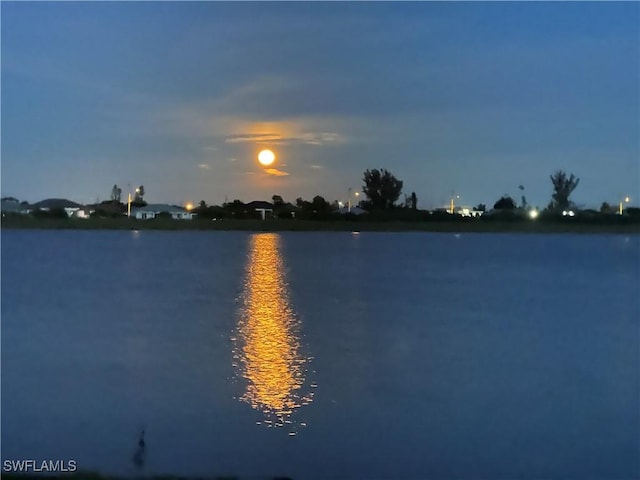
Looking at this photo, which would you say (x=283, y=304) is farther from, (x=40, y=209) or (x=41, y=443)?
(x=40, y=209)

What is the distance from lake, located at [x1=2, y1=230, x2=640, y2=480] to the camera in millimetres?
8812

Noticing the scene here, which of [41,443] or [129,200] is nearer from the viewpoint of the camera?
[41,443]

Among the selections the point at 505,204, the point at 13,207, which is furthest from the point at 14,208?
the point at 505,204

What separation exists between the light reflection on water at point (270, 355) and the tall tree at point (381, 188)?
206 feet

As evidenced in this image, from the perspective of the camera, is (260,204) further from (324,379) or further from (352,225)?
(324,379)

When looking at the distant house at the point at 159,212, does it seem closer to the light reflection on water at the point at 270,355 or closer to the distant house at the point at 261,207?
the distant house at the point at 261,207

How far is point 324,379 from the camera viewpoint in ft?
40.0

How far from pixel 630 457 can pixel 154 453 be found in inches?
203

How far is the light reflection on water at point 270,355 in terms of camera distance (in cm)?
1065

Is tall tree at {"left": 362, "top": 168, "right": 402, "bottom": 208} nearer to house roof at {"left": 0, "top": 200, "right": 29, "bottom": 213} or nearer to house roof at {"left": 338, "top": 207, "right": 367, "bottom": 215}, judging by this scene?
house roof at {"left": 338, "top": 207, "right": 367, "bottom": 215}

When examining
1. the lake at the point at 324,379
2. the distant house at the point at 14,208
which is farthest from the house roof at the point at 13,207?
the lake at the point at 324,379

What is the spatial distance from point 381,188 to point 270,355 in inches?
3011

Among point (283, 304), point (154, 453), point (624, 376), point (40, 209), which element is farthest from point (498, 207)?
point (154, 453)

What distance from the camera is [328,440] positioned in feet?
30.3
